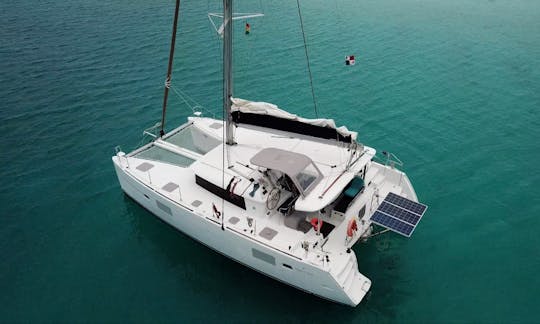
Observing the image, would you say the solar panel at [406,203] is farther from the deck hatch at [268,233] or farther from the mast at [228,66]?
the mast at [228,66]

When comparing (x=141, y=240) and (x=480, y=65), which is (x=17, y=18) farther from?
(x=480, y=65)

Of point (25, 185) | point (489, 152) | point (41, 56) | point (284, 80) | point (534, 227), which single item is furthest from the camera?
point (41, 56)

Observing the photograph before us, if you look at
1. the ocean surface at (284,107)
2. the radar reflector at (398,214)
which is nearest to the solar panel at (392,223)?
the radar reflector at (398,214)

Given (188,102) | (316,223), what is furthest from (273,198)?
(188,102)

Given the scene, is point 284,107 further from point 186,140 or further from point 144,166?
point 144,166

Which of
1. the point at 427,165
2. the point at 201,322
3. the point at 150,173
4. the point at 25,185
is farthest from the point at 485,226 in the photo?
the point at 25,185

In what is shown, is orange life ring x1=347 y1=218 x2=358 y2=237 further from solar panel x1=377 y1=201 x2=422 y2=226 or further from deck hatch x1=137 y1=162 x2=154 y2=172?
deck hatch x1=137 y1=162 x2=154 y2=172
